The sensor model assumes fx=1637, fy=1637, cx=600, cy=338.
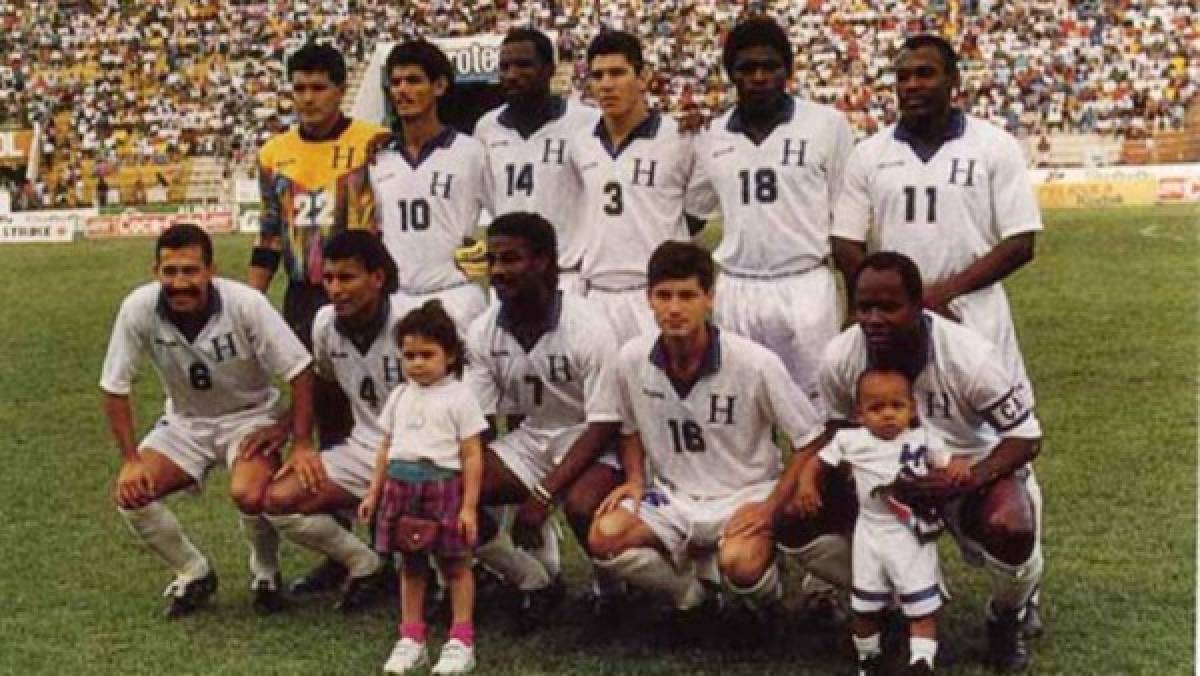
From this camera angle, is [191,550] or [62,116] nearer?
[191,550]

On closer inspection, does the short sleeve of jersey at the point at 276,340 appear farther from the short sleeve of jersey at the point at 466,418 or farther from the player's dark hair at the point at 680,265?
the player's dark hair at the point at 680,265

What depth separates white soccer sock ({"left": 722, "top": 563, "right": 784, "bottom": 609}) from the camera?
507 cm

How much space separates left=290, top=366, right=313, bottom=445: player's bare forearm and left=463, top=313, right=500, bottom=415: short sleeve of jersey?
655 mm

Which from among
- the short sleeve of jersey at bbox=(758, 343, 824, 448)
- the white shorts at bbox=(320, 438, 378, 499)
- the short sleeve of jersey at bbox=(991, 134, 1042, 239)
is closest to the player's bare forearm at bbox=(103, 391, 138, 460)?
the white shorts at bbox=(320, 438, 378, 499)

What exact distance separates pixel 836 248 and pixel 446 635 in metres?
1.91

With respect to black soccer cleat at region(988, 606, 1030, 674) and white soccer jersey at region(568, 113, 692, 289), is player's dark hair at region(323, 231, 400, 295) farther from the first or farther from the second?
black soccer cleat at region(988, 606, 1030, 674)

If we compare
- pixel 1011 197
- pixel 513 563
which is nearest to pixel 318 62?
pixel 513 563

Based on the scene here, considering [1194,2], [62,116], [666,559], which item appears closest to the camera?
[666,559]

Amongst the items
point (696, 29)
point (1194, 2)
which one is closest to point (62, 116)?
point (696, 29)

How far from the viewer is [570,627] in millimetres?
5648

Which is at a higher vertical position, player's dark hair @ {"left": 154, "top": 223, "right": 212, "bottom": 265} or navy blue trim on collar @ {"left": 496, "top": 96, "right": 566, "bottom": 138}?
navy blue trim on collar @ {"left": 496, "top": 96, "right": 566, "bottom": 138}

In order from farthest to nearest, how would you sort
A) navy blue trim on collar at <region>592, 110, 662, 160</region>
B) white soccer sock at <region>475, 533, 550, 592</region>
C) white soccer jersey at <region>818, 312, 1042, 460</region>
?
navy blue trim on collar at <region>592, 110, 662, 160</region> → white soccer sock at <region>475, 533, 550, 592</region> → white soccer jersey at <region>818, 312, 1042, 460</region>

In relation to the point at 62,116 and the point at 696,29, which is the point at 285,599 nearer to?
the point at 696,29

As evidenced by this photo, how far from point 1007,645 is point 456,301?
2.55m
